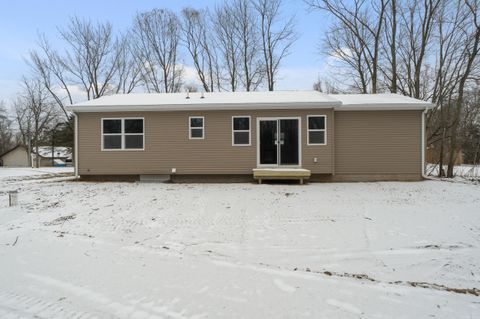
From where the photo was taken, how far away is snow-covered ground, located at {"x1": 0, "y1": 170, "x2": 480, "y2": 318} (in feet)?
10.3

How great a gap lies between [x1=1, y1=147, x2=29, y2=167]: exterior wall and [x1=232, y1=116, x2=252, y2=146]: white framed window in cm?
4631

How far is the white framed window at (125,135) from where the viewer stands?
40.1ft

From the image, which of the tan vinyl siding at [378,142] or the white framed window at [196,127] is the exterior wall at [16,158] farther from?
the tan vinyl siding at [378,142]

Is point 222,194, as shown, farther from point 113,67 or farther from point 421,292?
point 113,67

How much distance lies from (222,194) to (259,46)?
2021 centimetres

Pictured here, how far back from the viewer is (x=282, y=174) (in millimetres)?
11297

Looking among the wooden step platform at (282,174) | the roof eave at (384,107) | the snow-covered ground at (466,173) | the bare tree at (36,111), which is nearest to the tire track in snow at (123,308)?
the wooden step platform at (282,174)

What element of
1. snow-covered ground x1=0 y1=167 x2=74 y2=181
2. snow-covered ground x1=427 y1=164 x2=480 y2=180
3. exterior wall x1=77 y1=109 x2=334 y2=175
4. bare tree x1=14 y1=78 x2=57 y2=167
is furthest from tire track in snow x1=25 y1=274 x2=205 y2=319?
bare tree x1=14 y1=78 x2=57 y2=167

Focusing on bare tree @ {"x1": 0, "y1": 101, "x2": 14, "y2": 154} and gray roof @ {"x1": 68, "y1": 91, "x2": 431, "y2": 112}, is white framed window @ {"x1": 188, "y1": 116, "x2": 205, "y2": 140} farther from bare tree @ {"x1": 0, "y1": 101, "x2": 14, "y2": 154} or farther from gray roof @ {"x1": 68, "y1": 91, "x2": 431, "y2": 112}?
bare tree @ {"x1": 0, "y1": 101, "x2": 14, "y2": 154}

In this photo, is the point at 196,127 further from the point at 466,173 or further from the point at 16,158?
the point at 16,158

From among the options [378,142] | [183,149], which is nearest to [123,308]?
[183,149]

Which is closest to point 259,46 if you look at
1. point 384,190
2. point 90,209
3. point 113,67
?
point 113,67

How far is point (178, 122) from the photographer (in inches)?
478

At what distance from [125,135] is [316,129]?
7236mm
